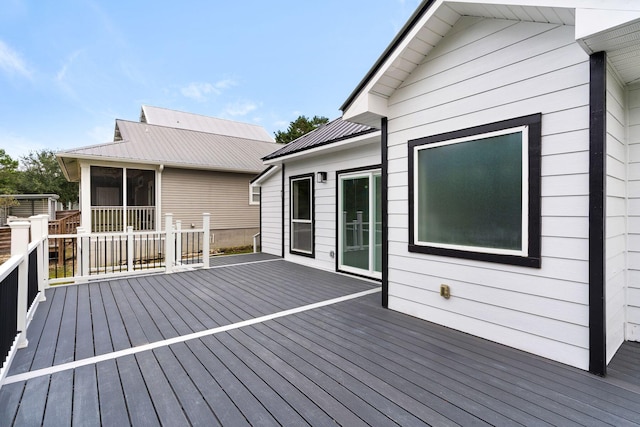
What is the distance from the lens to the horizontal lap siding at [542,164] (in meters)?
2.38

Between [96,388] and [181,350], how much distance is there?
69cm

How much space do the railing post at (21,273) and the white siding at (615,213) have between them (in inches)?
202

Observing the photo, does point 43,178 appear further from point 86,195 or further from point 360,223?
point 360,223

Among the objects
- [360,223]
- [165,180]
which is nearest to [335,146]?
[360,223]

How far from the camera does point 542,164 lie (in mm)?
2557

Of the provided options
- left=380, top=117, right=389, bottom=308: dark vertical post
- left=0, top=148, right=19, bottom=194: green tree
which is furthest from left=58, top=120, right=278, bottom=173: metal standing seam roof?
left=0, top=148, right=19, bottom=194: green tree

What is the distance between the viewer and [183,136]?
499 inches

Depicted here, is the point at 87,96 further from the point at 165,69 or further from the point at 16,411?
the point at 16,411

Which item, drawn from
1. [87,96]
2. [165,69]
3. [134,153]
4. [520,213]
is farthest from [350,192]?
[87,96]

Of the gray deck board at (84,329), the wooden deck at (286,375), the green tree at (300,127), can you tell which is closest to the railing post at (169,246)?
the gray deck board at (84,329)

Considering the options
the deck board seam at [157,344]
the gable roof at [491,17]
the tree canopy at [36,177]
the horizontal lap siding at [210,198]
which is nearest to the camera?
the gable roof at [491,17]

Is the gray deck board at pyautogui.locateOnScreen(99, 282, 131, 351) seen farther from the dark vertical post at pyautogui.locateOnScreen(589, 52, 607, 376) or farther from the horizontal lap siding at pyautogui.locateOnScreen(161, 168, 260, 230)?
the horizontal lap siding at pyautogui.locateOnScreen(161, 168, 260, 230)

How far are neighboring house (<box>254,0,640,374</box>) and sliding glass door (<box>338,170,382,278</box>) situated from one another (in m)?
1.41

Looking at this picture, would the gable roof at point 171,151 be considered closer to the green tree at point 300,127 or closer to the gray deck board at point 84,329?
the gray deck board at point 84,329
